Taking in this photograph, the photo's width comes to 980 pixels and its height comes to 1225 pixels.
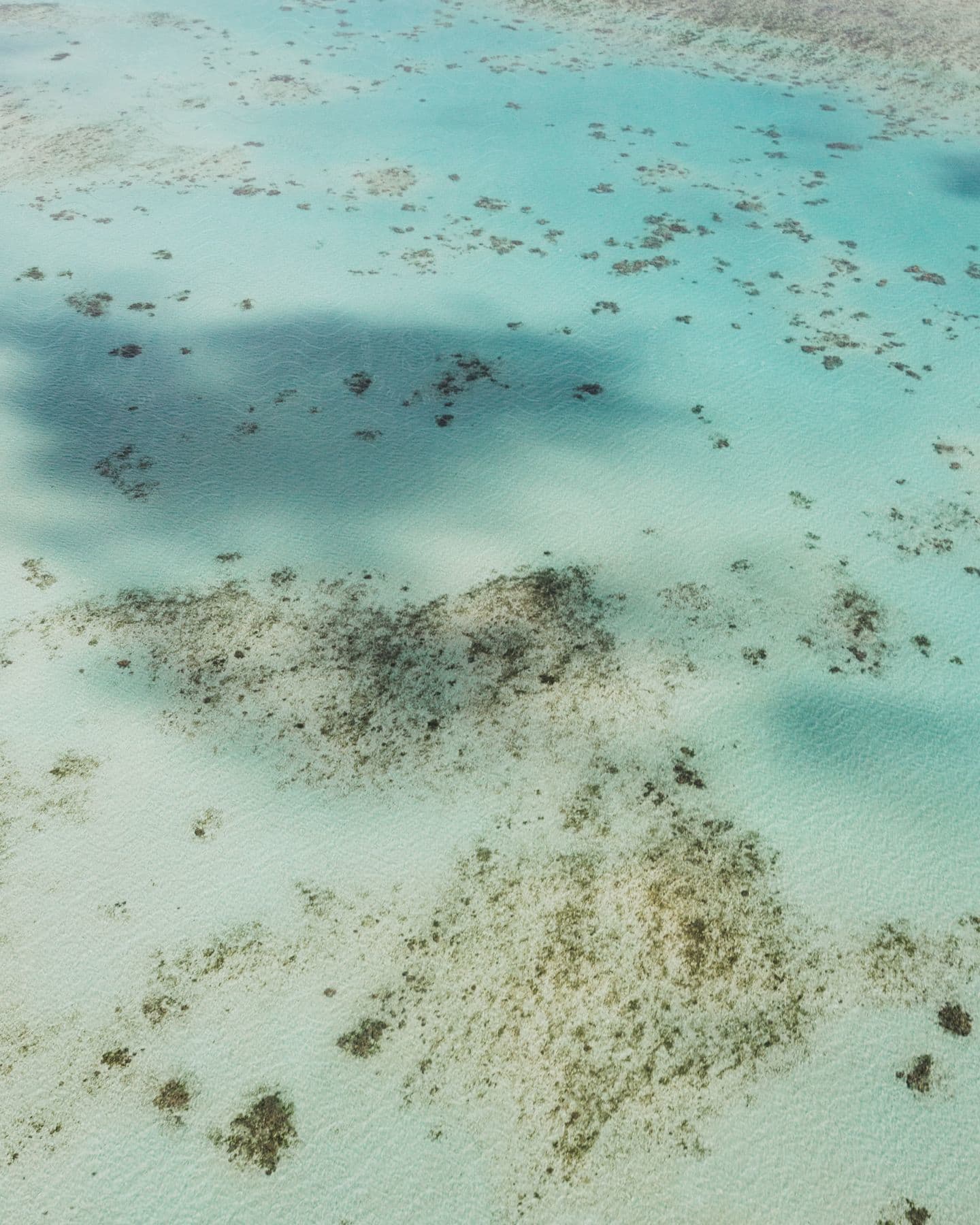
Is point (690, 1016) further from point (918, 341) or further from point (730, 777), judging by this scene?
point (918, 341)

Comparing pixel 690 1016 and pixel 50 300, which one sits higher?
pixel 50 300

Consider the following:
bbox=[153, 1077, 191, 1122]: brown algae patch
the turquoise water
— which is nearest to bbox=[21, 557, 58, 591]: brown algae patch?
the turquoise water

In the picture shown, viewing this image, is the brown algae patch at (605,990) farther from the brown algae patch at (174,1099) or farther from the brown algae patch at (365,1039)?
the brown algae patch at (174,1099)

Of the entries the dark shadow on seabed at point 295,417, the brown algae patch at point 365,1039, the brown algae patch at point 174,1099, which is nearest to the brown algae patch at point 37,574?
the dark shadow on seabed at point 295,417

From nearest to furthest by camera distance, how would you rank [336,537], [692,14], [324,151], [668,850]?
1. [668,850]
2. [336,537]
3. [324,151]
4. [692,14]

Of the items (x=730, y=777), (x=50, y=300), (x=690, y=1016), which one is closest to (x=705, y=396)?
(x=730, y=777)

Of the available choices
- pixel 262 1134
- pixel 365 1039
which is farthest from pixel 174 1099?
pixel 365 1039

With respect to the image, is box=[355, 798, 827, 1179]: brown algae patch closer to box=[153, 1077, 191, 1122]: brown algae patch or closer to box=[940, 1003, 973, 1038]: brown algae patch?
box=[940, 1003, 973, 1038]: brown algae patch
